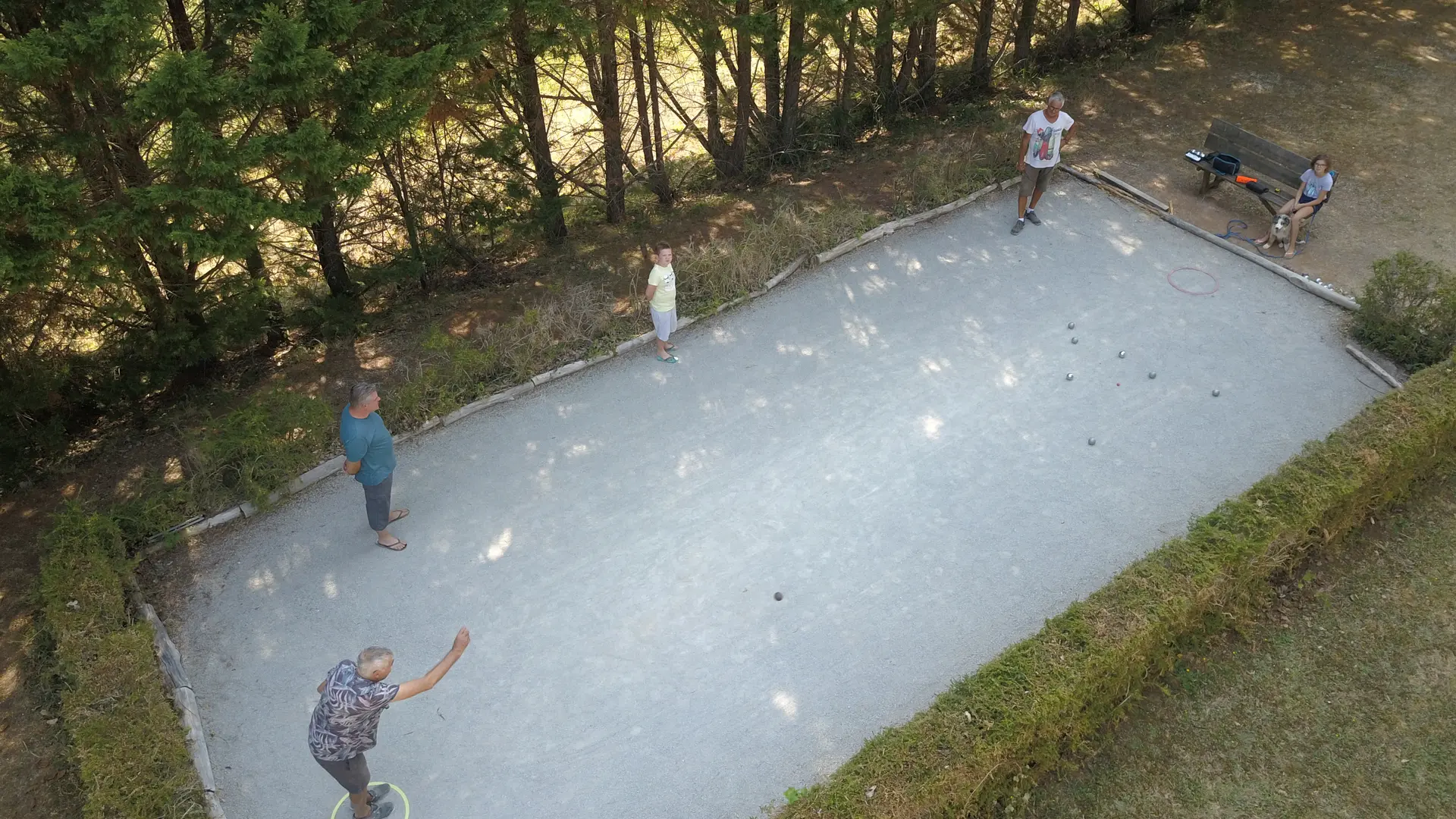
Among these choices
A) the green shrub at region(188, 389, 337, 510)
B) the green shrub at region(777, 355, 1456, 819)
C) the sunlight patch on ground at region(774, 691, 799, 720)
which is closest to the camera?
the green shrub at region(777, 355, 1456, 819)

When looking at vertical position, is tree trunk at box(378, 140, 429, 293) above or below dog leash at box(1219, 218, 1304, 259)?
above

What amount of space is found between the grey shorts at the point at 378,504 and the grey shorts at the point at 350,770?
2.13 m

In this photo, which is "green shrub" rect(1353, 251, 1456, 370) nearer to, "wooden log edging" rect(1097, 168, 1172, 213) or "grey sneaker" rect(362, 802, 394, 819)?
"wooden log edging" rect(1097, 168, 1172, 213)

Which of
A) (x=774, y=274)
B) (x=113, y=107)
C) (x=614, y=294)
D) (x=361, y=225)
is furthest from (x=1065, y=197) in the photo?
(x=113, y=107)

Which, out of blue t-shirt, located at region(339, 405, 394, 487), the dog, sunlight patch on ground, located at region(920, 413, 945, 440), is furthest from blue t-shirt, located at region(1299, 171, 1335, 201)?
blue t-shirt, located at region(339, 405, 394, 487)

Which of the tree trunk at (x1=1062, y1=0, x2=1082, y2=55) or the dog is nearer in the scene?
the dog

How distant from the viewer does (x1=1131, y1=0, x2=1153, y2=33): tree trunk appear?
48.4 feet

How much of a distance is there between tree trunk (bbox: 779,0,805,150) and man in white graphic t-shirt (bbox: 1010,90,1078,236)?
2.89 m

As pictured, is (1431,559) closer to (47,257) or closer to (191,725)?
(191,725)

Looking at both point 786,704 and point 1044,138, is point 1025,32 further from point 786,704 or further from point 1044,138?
point 786,704

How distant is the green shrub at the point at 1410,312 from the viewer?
7.97 metres

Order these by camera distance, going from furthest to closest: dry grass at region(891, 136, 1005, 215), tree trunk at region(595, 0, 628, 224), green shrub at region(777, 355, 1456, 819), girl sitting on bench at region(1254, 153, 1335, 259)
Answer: dry grass at region(891, 136, 1005, 215) < tree trunk at region(595, 0, 628, 224) < girl sitting on bench at region(1254, 153, 1335, 259) < green shrub at region(777, 355, 1456, 819)

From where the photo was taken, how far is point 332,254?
388 inches

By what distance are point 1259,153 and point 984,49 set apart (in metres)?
4.75
